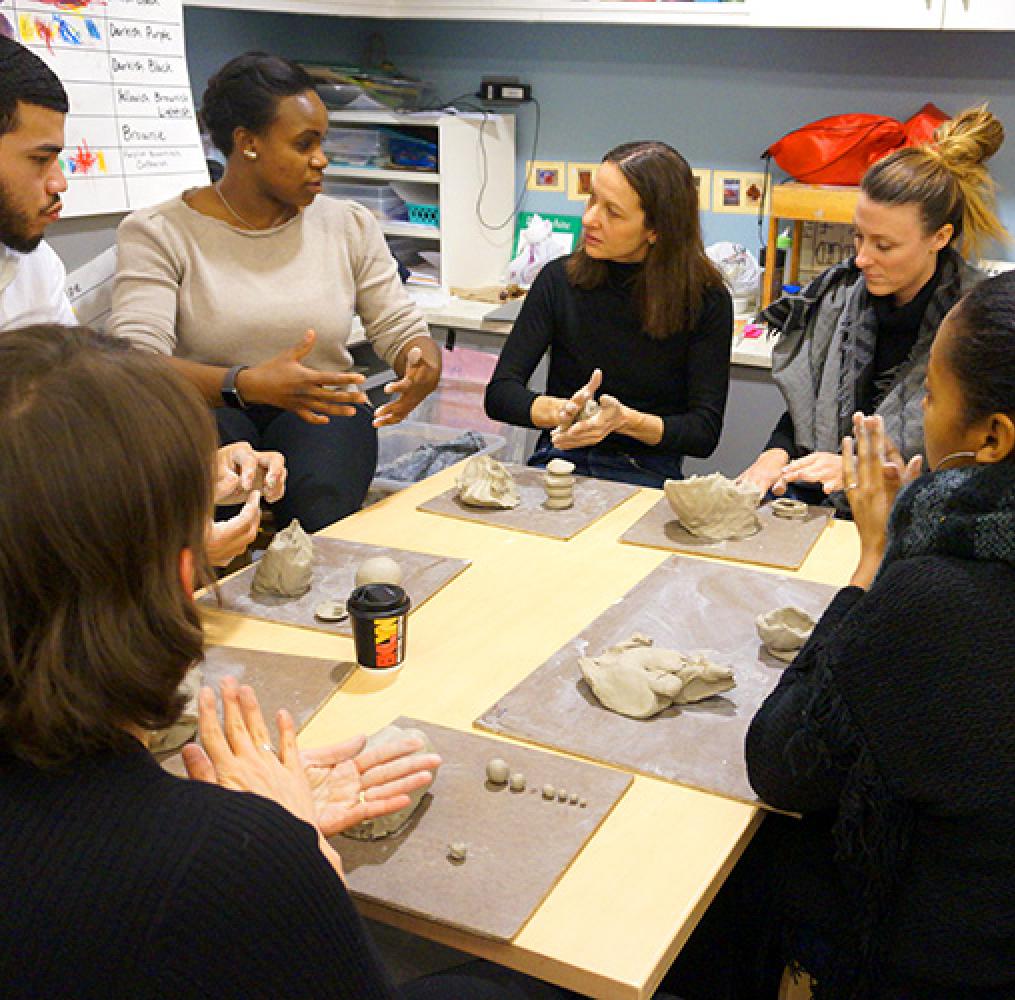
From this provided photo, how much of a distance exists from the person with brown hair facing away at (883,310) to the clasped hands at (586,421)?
293mm

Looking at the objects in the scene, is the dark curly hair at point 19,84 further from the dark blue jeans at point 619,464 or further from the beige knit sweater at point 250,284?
the dark blue jeans at point 619,464

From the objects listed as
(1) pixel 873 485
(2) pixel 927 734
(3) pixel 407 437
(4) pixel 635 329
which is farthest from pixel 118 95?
(2) pixel 927 734

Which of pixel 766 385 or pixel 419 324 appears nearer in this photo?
pixel 419 324

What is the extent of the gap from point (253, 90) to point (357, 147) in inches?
56.6

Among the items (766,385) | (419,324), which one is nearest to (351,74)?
(419,324)

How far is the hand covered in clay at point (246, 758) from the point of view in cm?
101

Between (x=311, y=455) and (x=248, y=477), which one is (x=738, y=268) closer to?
(x=311, y=455)

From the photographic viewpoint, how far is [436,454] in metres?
2.93

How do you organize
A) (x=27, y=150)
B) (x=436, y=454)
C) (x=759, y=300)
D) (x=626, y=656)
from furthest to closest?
(x=759, y=300)
(x=436, y=454)
(x=27, y=150)
(x=626, y=656)

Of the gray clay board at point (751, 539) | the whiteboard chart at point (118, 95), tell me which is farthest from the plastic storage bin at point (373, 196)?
the gray clay board at point (751, 539)

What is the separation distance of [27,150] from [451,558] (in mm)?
1017

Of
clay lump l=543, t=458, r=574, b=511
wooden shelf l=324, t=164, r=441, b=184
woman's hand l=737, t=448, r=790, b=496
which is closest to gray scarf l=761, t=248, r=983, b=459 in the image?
woman's hand l=737, t=448, r=790, b=496

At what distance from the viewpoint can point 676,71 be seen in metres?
3.63

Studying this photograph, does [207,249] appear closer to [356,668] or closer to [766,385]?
[356,668]
